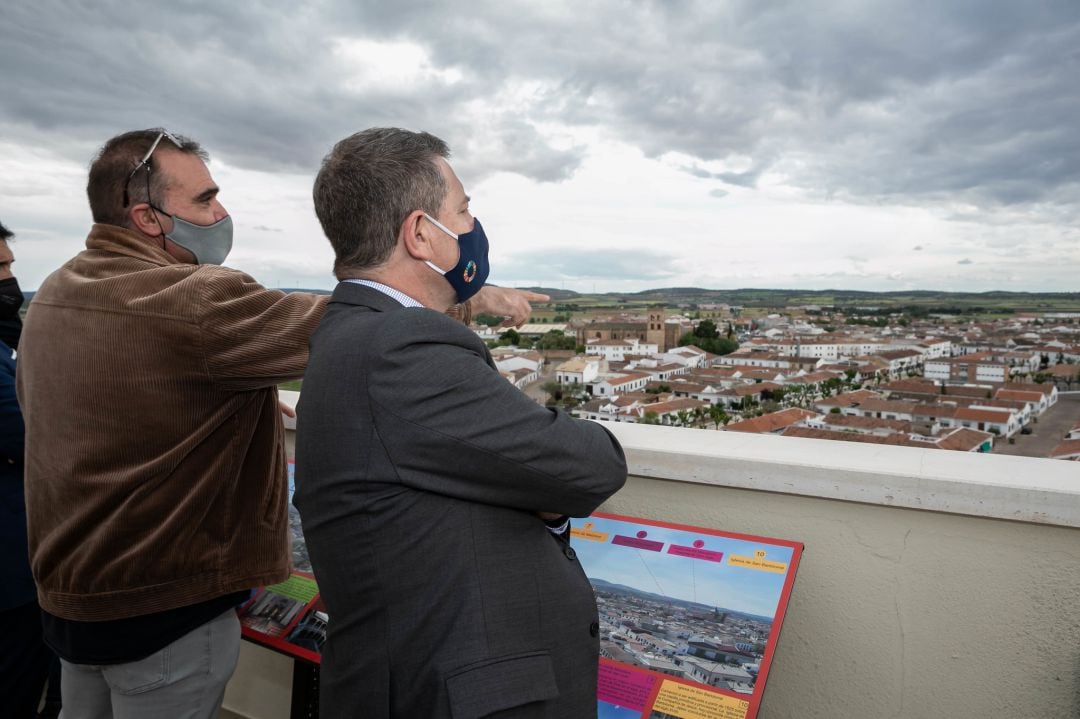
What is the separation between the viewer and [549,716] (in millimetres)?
836

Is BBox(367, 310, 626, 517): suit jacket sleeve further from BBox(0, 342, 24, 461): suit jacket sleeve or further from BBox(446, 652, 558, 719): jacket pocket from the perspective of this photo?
BBox(0, 342, 24, 461): suit jacket sleeve

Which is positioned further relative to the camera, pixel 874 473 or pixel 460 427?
pixel 874 473

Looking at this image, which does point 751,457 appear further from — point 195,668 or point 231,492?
point 195,668

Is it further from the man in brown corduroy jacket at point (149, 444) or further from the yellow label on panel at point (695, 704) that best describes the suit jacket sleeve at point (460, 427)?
the yellow label on panel at point (695, 704)

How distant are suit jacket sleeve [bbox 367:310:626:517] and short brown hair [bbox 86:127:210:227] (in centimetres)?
77

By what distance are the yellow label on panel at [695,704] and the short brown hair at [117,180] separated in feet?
4.39

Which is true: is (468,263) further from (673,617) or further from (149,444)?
(673,617)

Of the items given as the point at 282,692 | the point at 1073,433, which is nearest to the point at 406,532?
the point at 282,692

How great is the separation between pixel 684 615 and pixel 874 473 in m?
0.53

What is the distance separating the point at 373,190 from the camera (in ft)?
2.90

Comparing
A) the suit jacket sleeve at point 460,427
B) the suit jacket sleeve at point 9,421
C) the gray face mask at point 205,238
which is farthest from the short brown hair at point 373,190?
the suit jacket sleeve at point 9,421

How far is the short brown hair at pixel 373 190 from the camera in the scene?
887mm

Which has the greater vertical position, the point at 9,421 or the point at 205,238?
the point at 205,238

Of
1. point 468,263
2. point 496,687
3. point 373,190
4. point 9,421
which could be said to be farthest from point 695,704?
point 9,421
